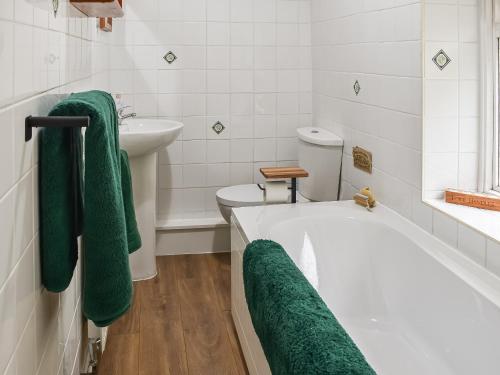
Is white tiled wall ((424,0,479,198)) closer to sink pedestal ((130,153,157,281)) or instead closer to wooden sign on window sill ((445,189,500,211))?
wooden sign on window sill ((445,189,500,211))

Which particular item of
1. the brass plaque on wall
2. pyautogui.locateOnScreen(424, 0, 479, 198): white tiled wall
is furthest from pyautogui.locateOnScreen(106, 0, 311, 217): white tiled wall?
pyautogui.locateOnScreen(424, 0, 479, 198): white tiled wall

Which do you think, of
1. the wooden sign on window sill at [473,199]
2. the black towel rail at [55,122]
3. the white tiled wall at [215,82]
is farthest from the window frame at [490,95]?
the white tiled wall at [215,82]

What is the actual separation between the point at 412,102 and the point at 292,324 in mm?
1301

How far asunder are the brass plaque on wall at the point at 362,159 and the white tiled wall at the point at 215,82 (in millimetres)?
1010

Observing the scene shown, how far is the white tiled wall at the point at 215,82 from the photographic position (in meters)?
3.69

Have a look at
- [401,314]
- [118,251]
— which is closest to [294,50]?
[401,314]

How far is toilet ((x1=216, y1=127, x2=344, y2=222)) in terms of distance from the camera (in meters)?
3.22

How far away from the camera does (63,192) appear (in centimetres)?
127

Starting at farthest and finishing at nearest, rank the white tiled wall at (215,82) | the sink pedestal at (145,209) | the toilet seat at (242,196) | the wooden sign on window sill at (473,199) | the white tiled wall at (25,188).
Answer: the white tiled wall at (215,82) → the toilet seat at (242,196) → the sink pedestal at (145,209) → the wooden sign on window sill at (473,199) → the white tiled wall at (25,188)

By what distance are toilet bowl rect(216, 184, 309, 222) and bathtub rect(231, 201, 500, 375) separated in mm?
616

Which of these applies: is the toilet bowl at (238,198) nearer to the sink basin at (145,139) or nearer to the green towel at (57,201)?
the sink basin at (145,139)

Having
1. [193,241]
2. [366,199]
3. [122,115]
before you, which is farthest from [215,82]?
[366,199]

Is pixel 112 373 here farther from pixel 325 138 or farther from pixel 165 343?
pixel 325 138

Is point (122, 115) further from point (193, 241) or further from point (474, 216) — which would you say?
point (474, 216)
